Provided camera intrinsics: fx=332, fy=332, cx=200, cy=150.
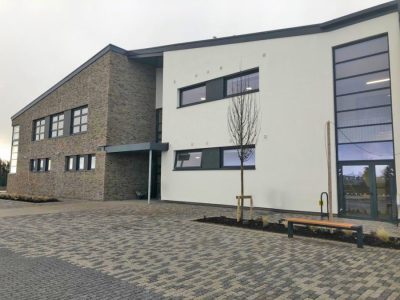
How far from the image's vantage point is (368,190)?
1144 cm

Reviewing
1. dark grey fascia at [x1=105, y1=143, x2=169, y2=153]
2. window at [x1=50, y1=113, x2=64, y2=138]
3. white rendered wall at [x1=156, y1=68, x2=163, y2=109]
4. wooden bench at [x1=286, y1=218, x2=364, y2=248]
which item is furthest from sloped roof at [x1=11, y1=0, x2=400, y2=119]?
wooden bench at [x1=286, y1=218, x2=364, y2=248]

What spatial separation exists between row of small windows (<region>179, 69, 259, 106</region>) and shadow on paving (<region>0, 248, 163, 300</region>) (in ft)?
36.6

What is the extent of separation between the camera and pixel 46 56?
93.0ft

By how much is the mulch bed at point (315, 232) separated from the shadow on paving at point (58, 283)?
17.3ft

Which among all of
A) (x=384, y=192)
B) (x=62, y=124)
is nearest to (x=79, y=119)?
(x=62, y=124)

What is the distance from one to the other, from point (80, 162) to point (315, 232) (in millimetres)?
17766

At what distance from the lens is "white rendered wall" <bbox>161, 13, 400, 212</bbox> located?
12.5 metres

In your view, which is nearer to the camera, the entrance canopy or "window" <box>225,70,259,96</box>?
"window" <box>225,70,259,96</box>

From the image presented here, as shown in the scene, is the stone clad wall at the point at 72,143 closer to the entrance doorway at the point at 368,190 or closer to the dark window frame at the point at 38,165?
the dark window frame at the point at 38,165

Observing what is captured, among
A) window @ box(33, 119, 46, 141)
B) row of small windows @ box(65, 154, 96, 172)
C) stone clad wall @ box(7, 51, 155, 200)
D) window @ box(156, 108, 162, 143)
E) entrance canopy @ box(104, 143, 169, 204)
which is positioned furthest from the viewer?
window @ box(33, 119, 46, 141)

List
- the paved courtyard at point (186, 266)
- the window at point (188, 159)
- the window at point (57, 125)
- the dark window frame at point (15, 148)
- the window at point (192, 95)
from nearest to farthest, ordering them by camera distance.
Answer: the paved courtyard at point (186, 266) < the window at point (188, 159) < the window at point (192, 95) < the window at point (57, 125) < the dark window frame at point (15, 148)

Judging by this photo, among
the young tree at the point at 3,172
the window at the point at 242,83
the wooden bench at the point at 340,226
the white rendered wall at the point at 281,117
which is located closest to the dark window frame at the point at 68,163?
the white rendered wall at the point at 281,117

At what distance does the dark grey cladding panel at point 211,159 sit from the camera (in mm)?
16031

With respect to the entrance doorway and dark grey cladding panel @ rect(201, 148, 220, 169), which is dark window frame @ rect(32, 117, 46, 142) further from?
the entrance doorway
